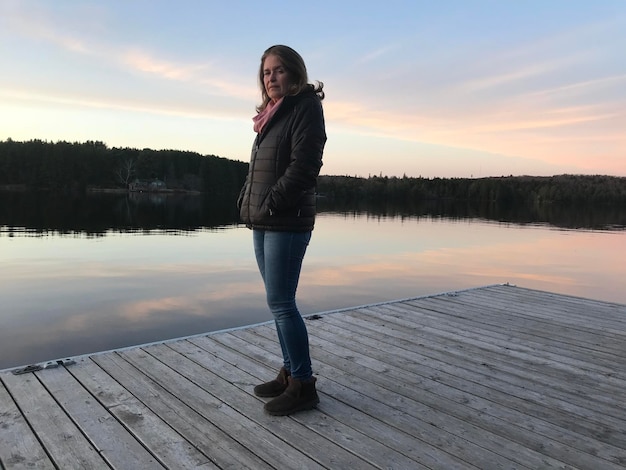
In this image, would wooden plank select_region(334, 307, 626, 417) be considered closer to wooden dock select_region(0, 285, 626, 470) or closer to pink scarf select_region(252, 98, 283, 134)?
wooden dock select_region(0, 285, 626, 470)

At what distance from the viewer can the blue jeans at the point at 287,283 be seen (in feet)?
7.12

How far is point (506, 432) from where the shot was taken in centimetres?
214

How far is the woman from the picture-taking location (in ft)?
6.82

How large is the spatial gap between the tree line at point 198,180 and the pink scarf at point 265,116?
46.3 metres

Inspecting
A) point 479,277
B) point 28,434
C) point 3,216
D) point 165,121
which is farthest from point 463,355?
point 165,121

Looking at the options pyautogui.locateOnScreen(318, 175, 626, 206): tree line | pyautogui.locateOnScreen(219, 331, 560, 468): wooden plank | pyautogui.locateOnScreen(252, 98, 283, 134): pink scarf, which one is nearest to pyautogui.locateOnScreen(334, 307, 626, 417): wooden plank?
pyautogui.locateOnScreen(219, 331, 560, 468): wooden plank

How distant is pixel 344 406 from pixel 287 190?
111 cm

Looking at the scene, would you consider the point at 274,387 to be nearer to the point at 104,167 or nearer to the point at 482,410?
the point at 482,410

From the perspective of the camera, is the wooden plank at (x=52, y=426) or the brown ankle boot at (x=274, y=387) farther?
the brown ankle boot at (x=274, y=387)

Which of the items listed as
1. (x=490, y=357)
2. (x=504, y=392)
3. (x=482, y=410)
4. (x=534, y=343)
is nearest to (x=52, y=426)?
(x=482, y=410)

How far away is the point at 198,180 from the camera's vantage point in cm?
6881

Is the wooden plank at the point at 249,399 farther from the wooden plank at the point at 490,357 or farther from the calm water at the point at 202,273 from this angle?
the calm water at the point at 202,273

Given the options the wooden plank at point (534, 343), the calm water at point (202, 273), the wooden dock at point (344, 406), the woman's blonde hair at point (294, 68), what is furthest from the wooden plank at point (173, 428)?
the calm water at point (202, 273)

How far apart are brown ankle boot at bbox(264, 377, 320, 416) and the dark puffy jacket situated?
2.45 feet
